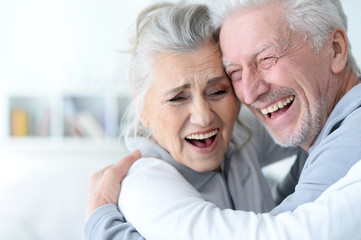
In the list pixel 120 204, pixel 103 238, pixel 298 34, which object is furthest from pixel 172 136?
pixel 298 34

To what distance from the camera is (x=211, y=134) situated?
1600 mm

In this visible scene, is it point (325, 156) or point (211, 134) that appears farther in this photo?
point (211, 134)

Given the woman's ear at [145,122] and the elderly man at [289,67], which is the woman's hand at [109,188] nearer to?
the elderly man at [289,67]

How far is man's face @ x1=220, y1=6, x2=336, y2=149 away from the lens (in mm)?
1437

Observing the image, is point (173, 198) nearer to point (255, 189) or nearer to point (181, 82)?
point (181, 82)

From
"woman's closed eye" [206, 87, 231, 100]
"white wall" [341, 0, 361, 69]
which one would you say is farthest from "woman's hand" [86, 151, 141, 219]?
"white wall" [341, 0, 361, 69]

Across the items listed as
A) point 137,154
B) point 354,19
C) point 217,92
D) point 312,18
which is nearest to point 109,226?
point 137,154

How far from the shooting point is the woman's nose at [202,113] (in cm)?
151

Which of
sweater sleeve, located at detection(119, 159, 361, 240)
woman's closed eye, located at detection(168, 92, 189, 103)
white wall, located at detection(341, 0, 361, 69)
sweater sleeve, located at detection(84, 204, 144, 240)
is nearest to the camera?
→ sweater sleeve, located at detection(119, 159, 361, 240)

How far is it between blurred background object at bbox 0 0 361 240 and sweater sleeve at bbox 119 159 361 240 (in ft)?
12.7

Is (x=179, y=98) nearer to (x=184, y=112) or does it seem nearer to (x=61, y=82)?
(x=184, y=112)

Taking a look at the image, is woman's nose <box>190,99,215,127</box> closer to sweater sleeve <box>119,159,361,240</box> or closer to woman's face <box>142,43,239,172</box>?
woman's face <box>142,43,239,172</box>

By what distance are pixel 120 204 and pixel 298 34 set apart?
847mm

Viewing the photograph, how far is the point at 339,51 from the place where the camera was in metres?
1.47
